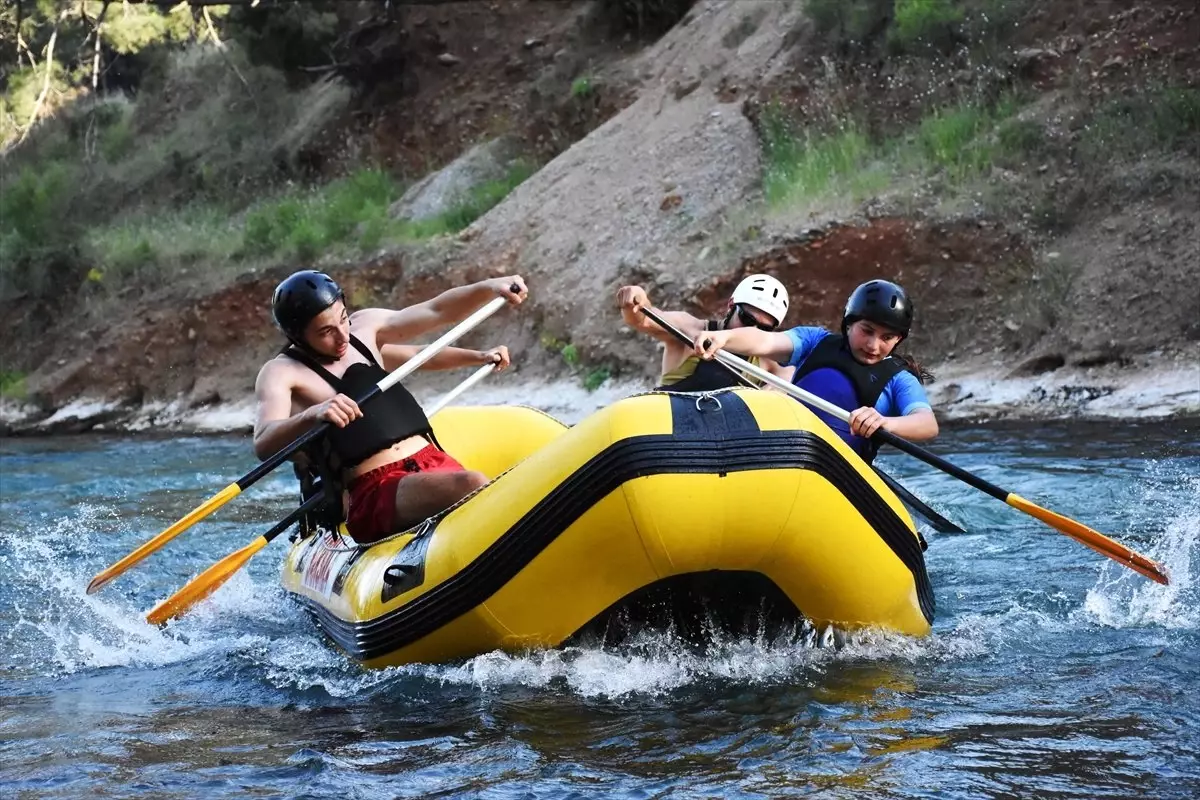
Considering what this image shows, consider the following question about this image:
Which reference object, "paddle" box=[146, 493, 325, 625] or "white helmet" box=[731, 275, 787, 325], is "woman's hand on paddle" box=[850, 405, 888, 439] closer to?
"white helmet" box=[731, 275, 787, 325]

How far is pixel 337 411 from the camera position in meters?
5.57

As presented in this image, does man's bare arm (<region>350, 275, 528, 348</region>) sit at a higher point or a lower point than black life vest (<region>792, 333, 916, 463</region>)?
higher

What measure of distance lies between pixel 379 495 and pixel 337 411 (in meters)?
0.46

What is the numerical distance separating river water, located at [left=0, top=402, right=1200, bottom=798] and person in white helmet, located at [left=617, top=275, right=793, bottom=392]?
4.33ft

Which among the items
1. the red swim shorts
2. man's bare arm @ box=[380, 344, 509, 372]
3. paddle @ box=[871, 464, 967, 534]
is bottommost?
paddle @ box=[871, 464, 967, 534]

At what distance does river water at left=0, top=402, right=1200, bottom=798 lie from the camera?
13.4 feet

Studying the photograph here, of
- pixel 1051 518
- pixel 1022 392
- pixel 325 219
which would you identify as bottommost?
pixel 1051 518

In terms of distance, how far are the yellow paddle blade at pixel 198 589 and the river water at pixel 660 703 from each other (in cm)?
20

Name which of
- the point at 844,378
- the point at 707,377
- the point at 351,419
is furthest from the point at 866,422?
the point at 351,419

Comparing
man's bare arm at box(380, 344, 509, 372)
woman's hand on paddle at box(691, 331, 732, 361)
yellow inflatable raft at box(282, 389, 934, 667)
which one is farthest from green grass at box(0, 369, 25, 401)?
yellow inflatable raft at box(282, 389, 934, 667)

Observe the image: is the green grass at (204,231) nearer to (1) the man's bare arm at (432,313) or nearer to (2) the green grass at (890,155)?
(2) the green grass at (890,155)

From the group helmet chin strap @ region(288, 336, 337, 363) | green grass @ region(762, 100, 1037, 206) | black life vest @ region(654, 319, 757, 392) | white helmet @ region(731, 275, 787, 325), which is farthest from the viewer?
green grass @ region(762, 100, 1037, 206)

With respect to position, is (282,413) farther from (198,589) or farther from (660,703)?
(660,703)

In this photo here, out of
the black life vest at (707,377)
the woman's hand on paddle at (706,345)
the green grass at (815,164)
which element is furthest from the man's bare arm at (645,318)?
the green grass at (815,164)
